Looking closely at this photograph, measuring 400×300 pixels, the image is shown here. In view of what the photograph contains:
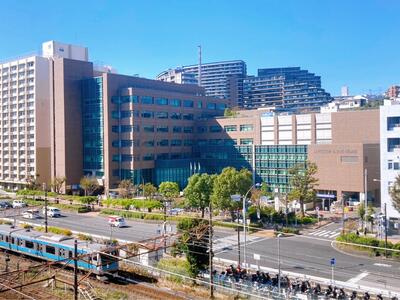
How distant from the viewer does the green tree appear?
66.6 ft

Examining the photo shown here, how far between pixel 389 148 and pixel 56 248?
28.5 metres

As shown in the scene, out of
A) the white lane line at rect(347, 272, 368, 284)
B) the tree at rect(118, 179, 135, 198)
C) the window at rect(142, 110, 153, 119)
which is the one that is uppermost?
the window at rect(142, 110, 153, 119)

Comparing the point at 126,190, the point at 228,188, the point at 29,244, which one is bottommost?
the point at 29,244

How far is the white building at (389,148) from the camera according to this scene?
1468 inches

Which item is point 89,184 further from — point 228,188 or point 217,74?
point 217,74

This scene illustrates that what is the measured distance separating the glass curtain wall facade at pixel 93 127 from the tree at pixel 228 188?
27643mm

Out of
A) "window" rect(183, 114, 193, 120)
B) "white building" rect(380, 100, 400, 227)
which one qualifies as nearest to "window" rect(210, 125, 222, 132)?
"window" rect(183, 114, 193, 120)

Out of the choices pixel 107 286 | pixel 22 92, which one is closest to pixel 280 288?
pixel 107 286

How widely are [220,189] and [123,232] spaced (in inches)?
354

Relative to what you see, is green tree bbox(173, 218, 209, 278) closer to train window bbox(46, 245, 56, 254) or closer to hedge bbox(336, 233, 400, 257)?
train window bbox(46, 245, 56, 254)

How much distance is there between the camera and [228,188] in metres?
37.6

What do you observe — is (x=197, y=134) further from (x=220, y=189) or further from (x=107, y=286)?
(x=107, y=286)

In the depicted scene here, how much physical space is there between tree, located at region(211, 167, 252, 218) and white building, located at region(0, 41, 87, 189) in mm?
36698

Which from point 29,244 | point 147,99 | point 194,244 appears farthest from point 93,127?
point 194,244
